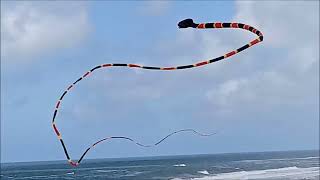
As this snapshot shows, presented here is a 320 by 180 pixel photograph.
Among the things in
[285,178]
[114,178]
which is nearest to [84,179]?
[114,178]

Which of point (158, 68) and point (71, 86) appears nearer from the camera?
point (158, 68)

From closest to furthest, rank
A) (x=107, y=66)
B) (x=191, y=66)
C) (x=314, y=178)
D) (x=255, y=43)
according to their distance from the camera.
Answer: (x=255, y=43) < (x=191, y=66) < (x=107, y=66) < (x=314, y=178)

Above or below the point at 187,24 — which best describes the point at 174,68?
below

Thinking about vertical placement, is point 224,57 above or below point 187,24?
below

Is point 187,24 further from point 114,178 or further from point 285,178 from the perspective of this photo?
point 114,178

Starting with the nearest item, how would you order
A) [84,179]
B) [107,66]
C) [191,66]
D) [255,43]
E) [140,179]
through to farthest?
[255,43]
[191,66]
[107,66]
[140,179]
[84,179]

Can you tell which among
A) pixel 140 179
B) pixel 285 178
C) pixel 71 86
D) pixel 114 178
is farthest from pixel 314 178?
pixel 71 86

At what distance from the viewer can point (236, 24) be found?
7438 mm

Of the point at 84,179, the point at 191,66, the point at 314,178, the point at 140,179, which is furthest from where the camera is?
the point at 84,179

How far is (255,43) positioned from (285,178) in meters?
56.2

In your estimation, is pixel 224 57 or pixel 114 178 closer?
pixel 224 57

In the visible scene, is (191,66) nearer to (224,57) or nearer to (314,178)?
(224,57)

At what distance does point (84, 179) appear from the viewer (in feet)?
270

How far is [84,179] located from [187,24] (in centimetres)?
7668
